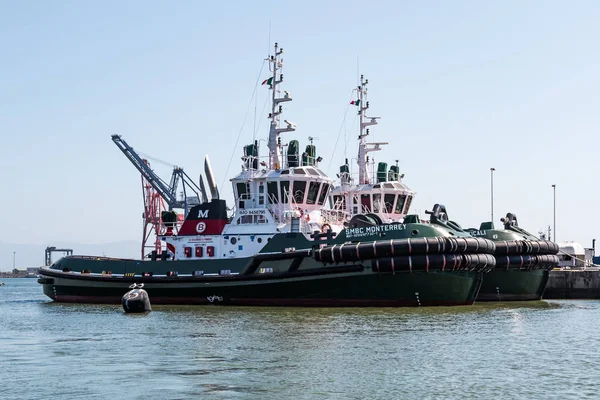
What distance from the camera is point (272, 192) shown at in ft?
123

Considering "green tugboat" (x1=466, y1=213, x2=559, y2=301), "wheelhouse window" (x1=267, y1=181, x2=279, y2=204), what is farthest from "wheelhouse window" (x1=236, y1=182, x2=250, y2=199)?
"green tugboat" (x1=466, y1=213, x2=559, y2=301)

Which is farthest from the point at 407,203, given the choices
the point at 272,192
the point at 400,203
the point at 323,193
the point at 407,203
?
the point at 272,192

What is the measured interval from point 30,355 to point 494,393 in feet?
40.1

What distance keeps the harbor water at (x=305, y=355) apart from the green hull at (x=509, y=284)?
20.3 feet

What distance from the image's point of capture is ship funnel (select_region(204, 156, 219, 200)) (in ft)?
129

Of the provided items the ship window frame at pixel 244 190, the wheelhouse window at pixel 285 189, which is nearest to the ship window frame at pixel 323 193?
the wheelhouse window at pixel 285 189

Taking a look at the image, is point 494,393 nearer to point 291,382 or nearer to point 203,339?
point 291,382

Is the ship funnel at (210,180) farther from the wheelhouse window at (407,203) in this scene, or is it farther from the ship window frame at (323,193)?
the wheelhouse window at (407,203)

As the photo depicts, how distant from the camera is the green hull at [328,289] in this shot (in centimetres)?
3188

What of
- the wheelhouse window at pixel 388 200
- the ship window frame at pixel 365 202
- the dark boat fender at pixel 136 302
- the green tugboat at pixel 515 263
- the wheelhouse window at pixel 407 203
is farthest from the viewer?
the wheelhouse window at pixel 407 203

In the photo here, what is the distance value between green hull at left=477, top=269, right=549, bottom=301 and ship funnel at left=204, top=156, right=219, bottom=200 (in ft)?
43.1

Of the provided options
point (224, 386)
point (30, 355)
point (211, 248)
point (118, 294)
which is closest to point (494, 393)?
point (224, 386)

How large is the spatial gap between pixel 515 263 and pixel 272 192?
1143 centimetres

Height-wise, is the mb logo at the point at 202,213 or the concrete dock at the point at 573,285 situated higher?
the mb logo at the point at 202,213
